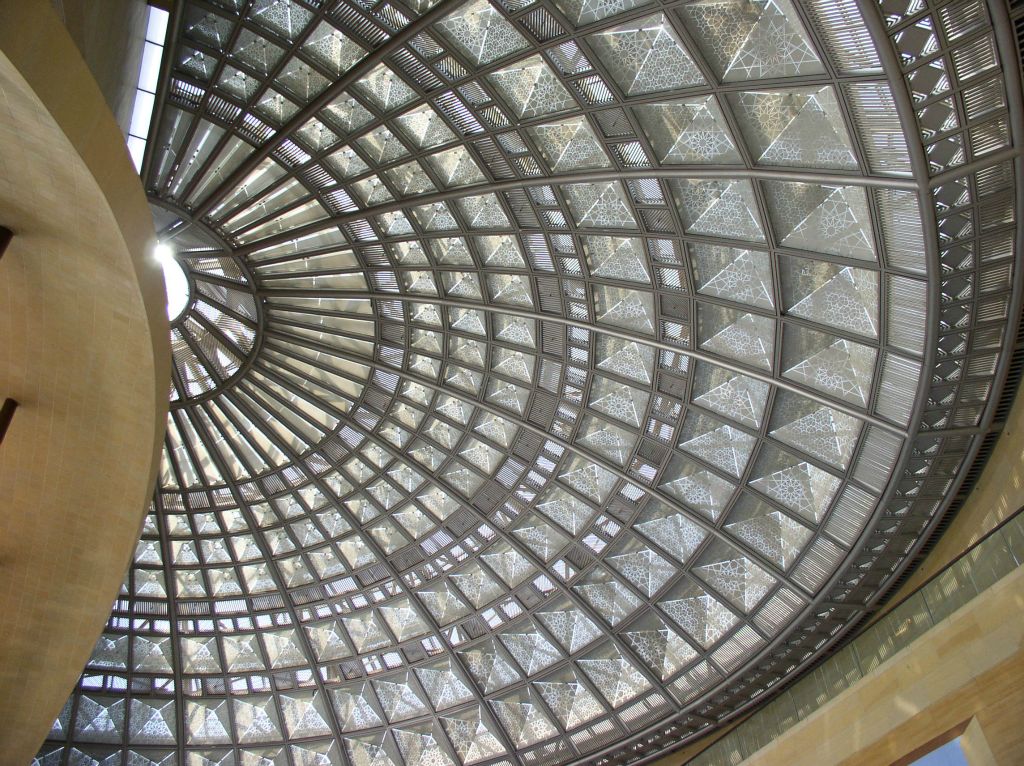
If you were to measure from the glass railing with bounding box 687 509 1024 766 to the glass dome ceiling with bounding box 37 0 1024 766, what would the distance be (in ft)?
14.8

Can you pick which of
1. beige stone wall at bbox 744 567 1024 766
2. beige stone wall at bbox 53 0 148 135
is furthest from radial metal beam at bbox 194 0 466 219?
beige stone wall at bbox 744 567 1024 766

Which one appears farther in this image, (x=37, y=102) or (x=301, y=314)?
(x=301, y=314)

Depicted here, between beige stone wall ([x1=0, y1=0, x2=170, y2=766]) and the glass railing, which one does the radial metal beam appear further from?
the glass railing

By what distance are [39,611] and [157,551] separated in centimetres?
1945

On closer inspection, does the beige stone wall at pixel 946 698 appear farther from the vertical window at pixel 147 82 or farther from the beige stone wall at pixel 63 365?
the vertical window at pixel 147 82

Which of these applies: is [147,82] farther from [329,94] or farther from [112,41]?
[112,41]

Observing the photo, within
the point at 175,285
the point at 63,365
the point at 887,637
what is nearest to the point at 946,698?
the point at 887,637

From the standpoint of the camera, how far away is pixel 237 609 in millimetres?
43250

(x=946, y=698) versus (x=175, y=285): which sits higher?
(x=175, y=285)

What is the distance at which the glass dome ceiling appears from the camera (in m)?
21.1

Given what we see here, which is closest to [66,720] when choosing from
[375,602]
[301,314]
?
[375,602]

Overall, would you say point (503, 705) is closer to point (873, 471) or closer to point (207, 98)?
point (873, 471)

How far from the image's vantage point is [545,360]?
3297 cm

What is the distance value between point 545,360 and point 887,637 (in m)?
15.9
